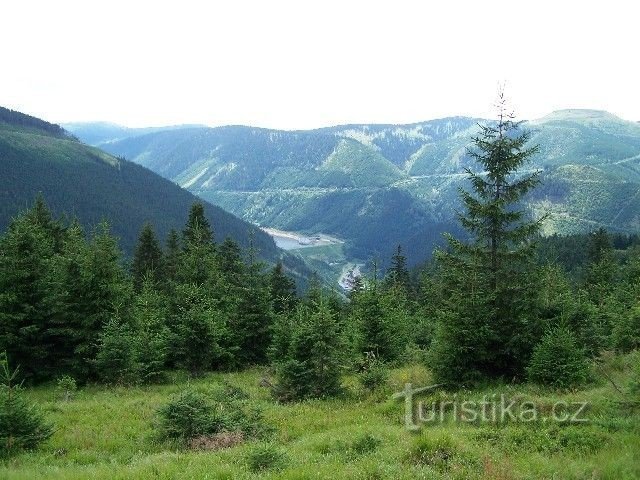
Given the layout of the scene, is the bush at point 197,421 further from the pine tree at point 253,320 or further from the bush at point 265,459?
the pine tree at point 253,320

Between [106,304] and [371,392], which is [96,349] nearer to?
[106,304]

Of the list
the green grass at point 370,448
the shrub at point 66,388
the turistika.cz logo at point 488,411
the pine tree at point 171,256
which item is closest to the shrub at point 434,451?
the green grass at point 370,448

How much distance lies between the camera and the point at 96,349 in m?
24.8

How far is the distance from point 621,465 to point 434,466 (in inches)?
136

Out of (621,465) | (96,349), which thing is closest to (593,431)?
(621,465)

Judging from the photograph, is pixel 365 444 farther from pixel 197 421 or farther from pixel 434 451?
pixel 197 421

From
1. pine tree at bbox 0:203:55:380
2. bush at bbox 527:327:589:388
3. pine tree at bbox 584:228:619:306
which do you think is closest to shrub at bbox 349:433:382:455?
bush at bbox 527:327:589:388

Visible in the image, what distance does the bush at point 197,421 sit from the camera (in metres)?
13.4

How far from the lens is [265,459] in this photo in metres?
10.2

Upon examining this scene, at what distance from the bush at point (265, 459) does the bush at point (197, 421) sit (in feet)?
10.3

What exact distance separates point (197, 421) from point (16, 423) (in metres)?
4.42

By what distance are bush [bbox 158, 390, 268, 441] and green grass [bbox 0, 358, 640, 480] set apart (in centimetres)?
48

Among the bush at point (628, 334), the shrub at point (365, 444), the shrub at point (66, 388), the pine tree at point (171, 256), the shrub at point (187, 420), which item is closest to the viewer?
the shrub at point (365, 444)

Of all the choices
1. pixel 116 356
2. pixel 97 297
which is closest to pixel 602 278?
pixel 116 356
